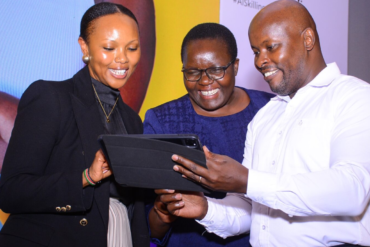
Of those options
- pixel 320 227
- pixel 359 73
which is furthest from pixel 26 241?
pixel 359 73

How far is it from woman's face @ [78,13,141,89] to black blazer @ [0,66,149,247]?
20 cm

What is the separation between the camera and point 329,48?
4.00 m

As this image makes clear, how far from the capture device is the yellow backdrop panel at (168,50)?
9.14 feet

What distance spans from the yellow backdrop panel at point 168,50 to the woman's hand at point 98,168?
136 centimetres

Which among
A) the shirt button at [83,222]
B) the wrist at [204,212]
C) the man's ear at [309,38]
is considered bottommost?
the wrist at [204,212]

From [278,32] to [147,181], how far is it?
0.93 meters

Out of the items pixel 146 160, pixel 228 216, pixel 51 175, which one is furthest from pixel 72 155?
pixel 228 216

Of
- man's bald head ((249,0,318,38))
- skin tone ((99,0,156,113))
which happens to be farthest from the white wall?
man's bald head ((249,0,318,38))

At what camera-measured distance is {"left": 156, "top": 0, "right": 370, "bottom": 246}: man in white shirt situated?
3.97ft

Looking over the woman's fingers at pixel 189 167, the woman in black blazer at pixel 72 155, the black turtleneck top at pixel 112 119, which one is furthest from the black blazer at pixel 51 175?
the woman's fingers at pixel 189 167

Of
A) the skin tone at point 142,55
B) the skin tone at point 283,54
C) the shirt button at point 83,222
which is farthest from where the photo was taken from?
the skin tone at point 142,55

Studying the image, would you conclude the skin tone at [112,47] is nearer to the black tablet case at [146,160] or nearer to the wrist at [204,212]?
the black tablet case at [146,160]

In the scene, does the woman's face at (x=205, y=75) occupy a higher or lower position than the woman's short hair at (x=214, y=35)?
lower

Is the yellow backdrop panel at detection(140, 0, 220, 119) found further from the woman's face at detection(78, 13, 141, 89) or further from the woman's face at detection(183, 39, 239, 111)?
the woman's face at detection(78, 13, 141, 89)
